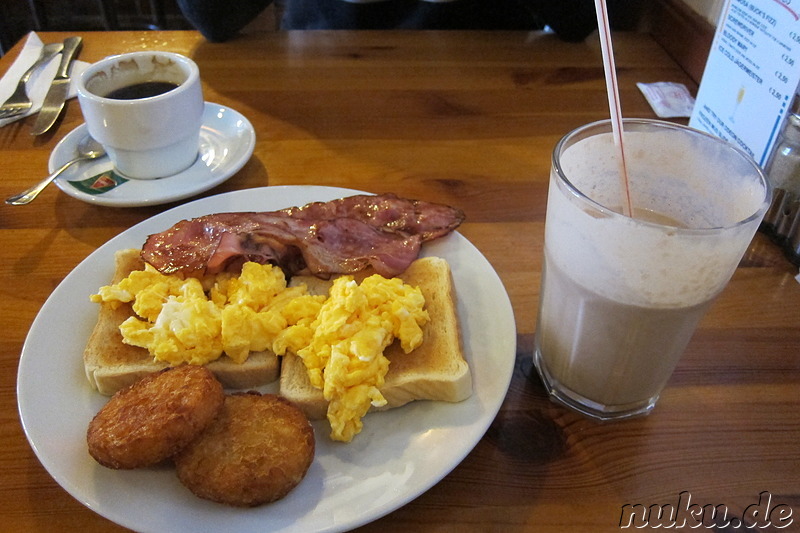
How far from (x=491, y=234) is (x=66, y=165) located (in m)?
1.06

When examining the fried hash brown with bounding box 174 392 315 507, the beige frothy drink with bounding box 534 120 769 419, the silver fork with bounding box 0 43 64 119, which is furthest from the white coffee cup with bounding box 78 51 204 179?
the beige frothy drink with bounding box 534 120 769 419

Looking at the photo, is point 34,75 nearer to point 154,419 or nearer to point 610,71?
point 154,419

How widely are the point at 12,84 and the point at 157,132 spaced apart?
0.85m

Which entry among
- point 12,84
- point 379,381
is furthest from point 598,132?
point 12,84

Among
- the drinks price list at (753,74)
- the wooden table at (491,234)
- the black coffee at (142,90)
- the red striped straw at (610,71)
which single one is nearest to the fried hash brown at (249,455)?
the wooden table at (491,234)

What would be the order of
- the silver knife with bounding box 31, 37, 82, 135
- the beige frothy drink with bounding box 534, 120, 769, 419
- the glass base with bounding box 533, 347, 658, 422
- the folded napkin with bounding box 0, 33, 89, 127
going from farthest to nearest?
the folded napkin with bounding box 0, 33, 89, 127, the silver knife with bounding box 31, 37, 82, 135, the glass base with bounding box 533, 347, 658, 422, the beige frothy drink with bounding box 534, 120, 769, 419

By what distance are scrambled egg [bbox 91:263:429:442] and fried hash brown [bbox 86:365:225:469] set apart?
0.09m

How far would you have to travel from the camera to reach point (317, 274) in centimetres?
113

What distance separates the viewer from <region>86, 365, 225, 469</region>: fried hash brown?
0.78m

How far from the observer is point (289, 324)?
1001 millimetres

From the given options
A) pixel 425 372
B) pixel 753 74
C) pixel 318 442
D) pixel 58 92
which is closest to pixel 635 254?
pixel 425 372

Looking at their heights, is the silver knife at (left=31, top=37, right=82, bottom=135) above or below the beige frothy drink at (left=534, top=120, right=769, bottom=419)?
below

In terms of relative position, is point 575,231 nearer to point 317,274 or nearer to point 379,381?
point 379,381

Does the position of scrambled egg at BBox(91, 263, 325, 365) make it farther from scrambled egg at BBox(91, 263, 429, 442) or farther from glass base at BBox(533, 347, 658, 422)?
glass base at BBox(533, 347, 658, 422)
